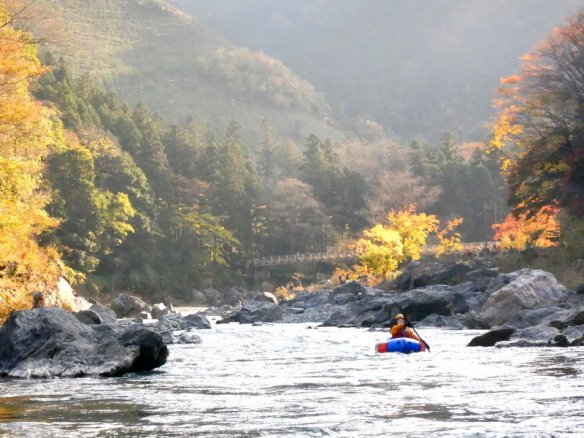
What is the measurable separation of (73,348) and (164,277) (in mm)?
58845

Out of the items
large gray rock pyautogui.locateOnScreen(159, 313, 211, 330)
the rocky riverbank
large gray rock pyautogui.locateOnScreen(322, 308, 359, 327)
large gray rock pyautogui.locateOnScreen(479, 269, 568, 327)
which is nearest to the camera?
the rocky riverbank

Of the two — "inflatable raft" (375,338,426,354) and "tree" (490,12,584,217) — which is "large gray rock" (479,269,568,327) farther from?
"tree" (490,12,584,217)

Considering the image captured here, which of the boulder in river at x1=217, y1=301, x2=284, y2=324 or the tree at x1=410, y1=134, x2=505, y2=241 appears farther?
the tree at x1=410, y1=134, x2=505, y2=241

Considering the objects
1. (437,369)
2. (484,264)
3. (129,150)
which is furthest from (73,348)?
(129,150)

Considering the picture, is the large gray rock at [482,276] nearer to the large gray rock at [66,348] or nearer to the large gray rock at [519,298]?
the large gray rock at [519,298]

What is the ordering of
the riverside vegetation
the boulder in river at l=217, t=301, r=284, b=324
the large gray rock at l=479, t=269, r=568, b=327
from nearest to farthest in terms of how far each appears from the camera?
the large gray rock at l=479, t=269, r=568, b=327 < the riverside vegetation < the boulder in river at l=217, t=301, r=284, b=324

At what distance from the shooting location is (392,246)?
62.5 metres

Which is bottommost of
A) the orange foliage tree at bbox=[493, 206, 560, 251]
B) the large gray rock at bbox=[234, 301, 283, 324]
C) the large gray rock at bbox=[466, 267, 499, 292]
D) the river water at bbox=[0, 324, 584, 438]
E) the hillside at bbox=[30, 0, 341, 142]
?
Result: the river water at bbox=[0, 324, 584, 438]

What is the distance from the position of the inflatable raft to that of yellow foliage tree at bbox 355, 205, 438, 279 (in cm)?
3823

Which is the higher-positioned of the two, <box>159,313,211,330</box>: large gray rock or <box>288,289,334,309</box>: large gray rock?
<box>288,289,334,309</box>: large gray rock

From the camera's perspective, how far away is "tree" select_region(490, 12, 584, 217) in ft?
127

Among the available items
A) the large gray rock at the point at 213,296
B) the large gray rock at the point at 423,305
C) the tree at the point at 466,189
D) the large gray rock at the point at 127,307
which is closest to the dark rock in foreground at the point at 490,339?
the large gray rock at the point at 423,305

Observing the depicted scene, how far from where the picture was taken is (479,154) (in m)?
95.9

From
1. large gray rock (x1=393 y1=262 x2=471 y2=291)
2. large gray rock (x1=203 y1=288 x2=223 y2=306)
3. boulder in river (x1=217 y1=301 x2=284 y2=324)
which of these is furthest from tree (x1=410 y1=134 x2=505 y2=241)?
boulder in river (x1=217 y1=301 x2=284 y2=324)
